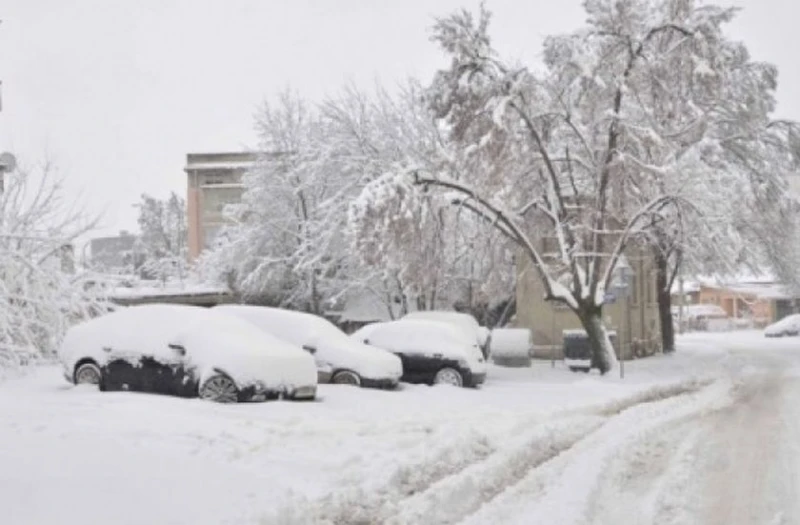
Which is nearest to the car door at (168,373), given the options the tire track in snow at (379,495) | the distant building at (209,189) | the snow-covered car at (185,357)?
the snow-covered car at (185,357)

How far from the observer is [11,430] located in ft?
31.9

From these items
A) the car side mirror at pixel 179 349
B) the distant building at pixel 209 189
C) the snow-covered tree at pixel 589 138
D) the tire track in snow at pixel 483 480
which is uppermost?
the distant building at pixel 209 189

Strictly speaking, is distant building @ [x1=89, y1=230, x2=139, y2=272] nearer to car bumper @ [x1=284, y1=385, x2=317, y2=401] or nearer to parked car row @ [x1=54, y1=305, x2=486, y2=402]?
parked car row @ [x1=54, y1=305, x2=486, y2=402]

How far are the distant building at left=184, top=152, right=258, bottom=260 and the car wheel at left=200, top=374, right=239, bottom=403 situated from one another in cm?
4528

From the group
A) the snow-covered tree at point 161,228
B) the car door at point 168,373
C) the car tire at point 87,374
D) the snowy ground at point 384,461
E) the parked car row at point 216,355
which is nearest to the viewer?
the snowy ground at point 384,461

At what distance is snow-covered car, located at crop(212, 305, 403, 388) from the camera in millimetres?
18234

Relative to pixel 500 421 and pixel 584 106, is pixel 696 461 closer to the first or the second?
pixel 500 421

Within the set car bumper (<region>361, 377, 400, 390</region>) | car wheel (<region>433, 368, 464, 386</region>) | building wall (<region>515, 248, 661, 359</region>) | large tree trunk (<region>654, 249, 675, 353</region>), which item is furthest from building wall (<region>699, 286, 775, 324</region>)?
car bumper (<region>361, 377, 400, 390</region>)

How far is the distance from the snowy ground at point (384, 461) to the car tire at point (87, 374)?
0.25 m

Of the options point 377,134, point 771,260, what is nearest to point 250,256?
point 377,134

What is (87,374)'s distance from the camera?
16.3 m

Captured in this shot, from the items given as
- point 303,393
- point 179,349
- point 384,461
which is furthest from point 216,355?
point 384,461

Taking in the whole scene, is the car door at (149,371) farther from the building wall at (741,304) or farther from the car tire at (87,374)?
the building wall at (741,304)

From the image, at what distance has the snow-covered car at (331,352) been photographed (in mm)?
18234
